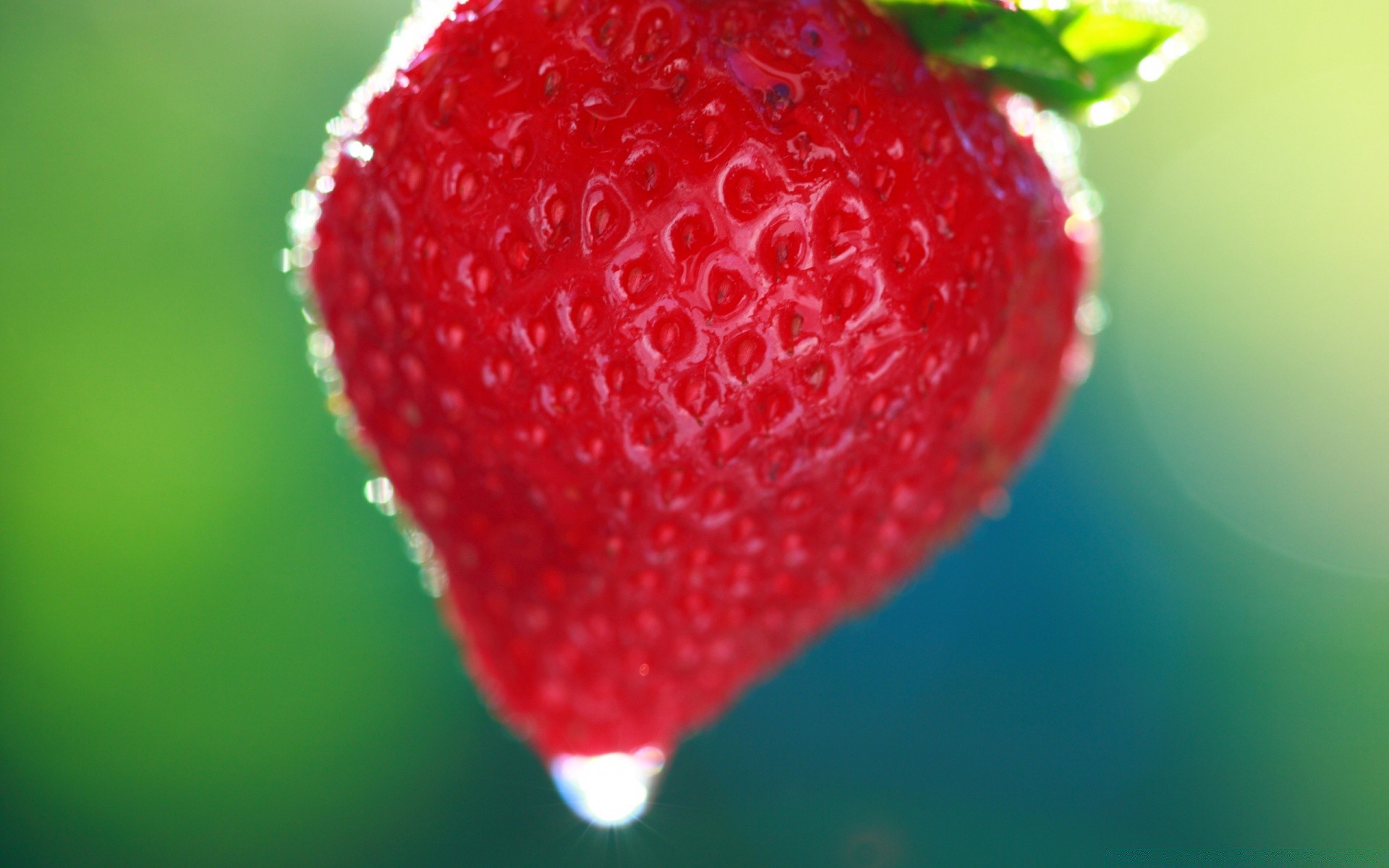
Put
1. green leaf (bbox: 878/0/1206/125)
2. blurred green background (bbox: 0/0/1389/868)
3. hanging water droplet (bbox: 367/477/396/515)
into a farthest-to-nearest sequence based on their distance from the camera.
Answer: blurred green background (bbox: 0/0/1389/868) < hanging water droplet (bbox: 367/477/396/515) < green leaf (bbox: 878/0/1206/125)

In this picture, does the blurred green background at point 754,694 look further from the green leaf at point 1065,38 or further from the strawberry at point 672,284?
the green leaf at point 1065,38

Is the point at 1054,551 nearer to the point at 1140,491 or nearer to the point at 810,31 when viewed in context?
the point at 1140,491

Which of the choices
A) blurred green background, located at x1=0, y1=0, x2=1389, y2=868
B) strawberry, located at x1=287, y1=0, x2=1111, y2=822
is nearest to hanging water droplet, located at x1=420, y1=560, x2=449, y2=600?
strawberry, located at x1=287, y1=0, x2=1111, y2=822

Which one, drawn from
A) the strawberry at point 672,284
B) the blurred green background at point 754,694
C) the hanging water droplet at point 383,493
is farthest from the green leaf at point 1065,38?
the blurred green background at point 754,694

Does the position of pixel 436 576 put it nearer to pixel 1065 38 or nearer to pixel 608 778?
pixel 608 778

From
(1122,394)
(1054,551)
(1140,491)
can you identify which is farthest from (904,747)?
(1122,394)

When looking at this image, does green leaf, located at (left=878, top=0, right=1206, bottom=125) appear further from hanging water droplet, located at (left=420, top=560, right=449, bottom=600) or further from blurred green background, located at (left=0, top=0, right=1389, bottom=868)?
blurred green background, located at (left=0, top=0, right=1389, bottom=868)

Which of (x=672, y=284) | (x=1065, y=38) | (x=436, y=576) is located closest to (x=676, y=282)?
(x=672, y=284)
